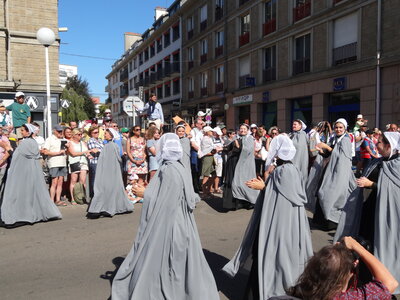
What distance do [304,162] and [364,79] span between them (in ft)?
35.0

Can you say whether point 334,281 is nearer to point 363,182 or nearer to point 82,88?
→ point 363,182

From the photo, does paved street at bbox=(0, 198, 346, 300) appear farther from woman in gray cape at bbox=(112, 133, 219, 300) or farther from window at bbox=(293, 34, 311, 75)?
window at bbox=(293, 34, 311, 75)

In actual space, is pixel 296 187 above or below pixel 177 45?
below

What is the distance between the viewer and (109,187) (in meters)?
7.50

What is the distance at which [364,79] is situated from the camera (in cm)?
1684

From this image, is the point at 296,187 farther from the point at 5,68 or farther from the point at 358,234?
the point at 5,68

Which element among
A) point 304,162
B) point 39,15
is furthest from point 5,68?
point 304,162

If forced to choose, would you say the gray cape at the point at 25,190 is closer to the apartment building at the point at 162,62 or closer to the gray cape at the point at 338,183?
the gray cape at the point at 338,183

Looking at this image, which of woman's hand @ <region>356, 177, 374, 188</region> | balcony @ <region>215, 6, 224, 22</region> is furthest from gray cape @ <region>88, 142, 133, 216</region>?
balcony @ <region>215, 6, 224, 22</region>

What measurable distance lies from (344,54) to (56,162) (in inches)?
589

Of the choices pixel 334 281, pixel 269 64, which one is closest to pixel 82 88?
pixel 269 64

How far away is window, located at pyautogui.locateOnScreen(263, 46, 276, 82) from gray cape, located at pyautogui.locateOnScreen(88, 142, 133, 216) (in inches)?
694

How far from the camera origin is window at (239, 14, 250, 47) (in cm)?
2592

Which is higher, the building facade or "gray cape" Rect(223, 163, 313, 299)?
the building facade
